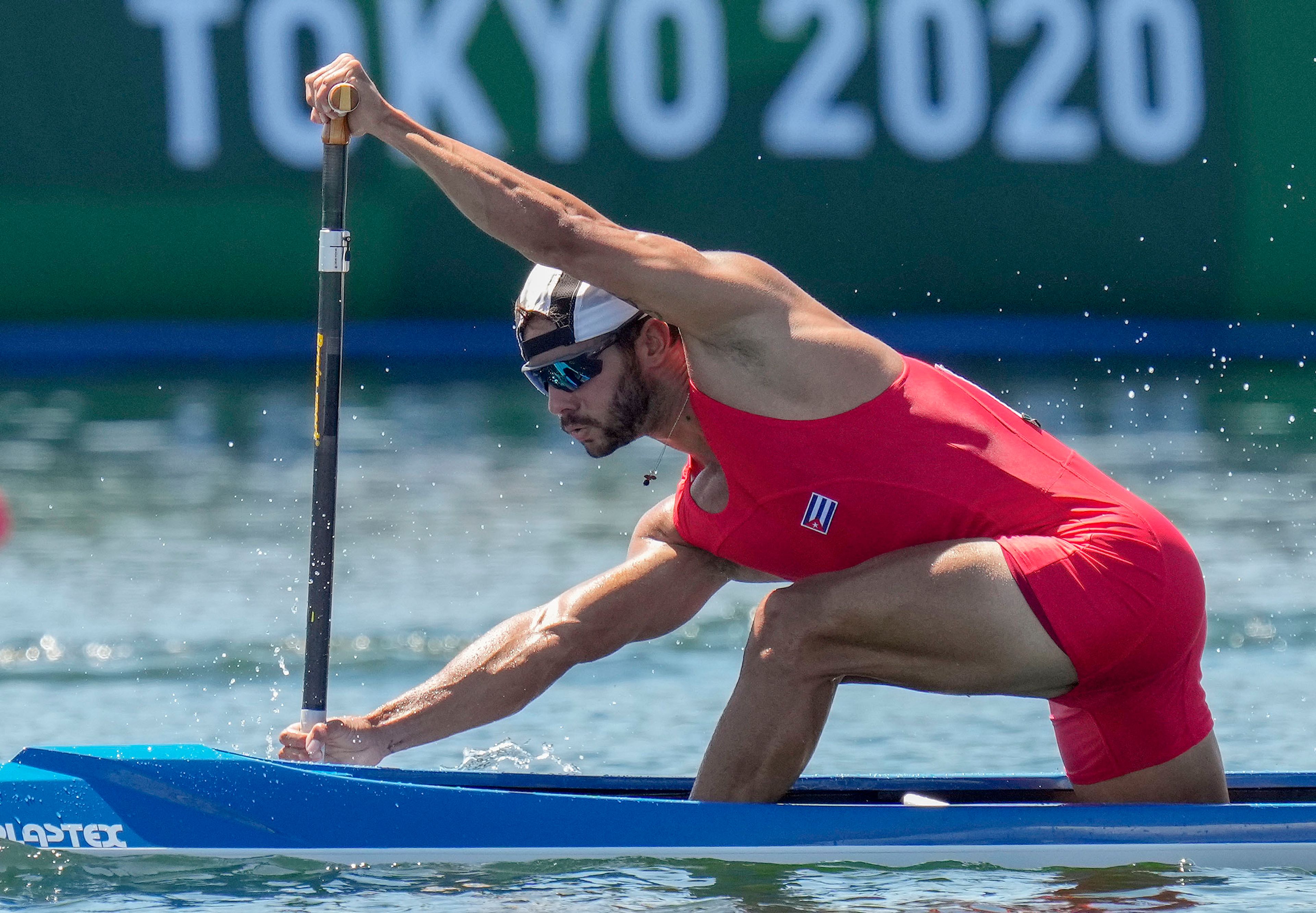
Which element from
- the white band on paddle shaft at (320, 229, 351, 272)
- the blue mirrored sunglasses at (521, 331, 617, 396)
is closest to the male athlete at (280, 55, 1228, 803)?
the blue mirrored sunglasses at (521, 331, 617, 396)

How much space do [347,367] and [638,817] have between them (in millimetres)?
10682

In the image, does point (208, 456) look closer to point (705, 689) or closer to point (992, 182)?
point (705, 689)

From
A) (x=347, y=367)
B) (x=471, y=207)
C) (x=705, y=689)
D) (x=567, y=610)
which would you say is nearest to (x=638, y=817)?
(x=567, y=610)

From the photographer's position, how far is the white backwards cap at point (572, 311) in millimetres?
4320

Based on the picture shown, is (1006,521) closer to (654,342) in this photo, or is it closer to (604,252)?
(654,342)

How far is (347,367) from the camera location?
14.8 m

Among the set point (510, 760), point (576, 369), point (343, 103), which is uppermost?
point (343, 103)

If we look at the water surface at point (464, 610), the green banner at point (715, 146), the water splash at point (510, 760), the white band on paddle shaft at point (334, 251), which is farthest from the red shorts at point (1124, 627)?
the green banner at point (715, 146)

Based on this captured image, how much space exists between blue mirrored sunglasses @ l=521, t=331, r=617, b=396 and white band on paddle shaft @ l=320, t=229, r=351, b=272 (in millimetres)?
620

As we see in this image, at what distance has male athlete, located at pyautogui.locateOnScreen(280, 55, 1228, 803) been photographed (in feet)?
13.5

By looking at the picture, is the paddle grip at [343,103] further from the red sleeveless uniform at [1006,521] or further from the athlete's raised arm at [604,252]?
the red sleeveless uniform at [1006,521]

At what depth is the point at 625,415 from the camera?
14.4 feet

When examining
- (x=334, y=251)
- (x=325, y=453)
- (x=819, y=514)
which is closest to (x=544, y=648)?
(x=325, y=453)

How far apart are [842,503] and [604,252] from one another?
675mm
